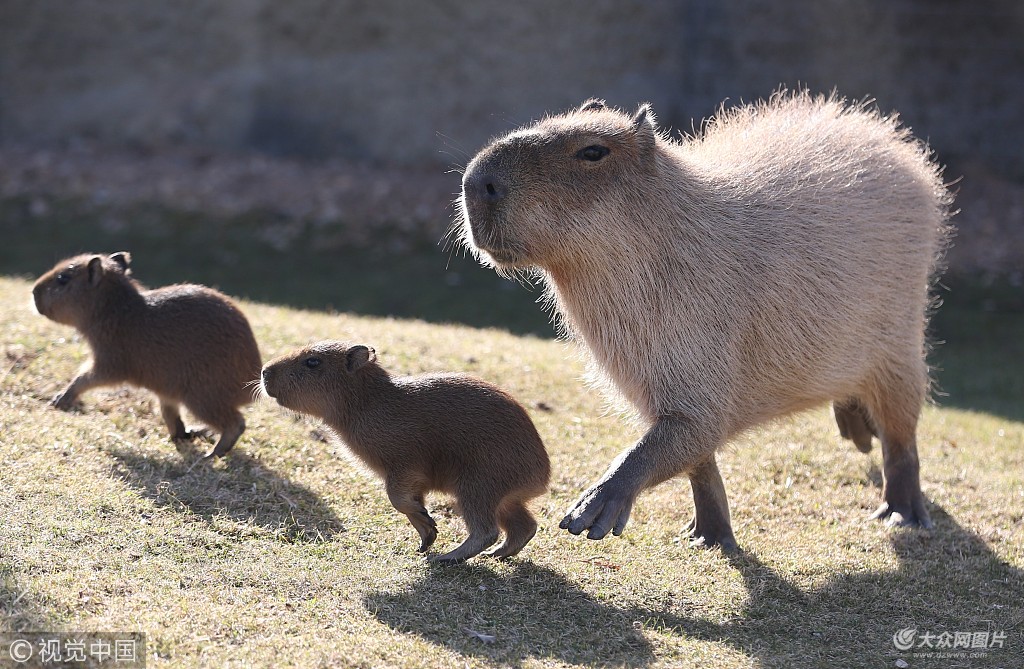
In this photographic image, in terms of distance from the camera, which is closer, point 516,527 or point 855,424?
point 516,527

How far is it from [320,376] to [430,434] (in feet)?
1.56

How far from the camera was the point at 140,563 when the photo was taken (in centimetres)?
374

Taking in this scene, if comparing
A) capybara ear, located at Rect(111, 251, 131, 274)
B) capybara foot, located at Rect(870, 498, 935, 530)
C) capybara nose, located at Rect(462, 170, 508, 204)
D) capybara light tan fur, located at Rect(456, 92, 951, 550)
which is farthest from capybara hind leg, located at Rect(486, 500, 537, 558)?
capybara ear, located at Rect(111, 251, 131, 274)

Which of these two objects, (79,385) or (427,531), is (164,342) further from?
(427,531)

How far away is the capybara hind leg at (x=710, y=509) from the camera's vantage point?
15.2 ft

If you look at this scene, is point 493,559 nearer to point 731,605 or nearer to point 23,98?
point 731,605

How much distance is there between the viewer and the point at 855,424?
17.9ft

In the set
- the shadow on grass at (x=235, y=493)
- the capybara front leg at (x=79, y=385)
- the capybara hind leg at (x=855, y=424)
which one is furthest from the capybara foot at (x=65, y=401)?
the capybara hind leg at (x=855, y=424)

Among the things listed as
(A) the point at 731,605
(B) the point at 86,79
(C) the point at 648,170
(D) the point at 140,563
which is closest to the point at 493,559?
(A) the point at 731,605

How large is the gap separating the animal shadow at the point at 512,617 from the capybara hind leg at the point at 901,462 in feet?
5.60

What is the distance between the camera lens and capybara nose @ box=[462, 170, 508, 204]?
402 centimetres

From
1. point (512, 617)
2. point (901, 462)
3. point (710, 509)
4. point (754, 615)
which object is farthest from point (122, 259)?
point (901, 462)

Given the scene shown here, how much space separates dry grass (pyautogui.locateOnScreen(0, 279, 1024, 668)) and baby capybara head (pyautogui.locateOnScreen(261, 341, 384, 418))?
35 centimetres

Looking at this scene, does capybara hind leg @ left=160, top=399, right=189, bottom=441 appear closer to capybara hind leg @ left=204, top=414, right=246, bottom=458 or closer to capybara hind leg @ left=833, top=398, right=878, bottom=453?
capybara hind leg @ left=204, top=414, right=246, bottom=458
